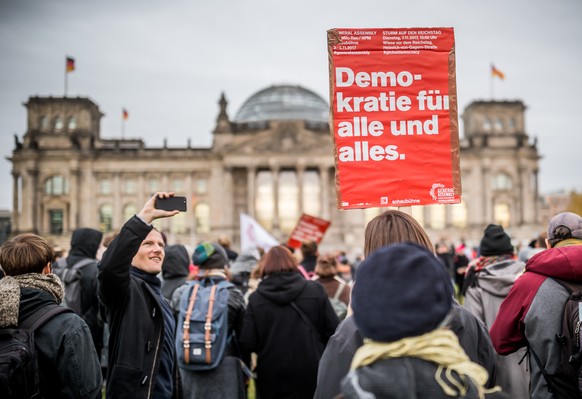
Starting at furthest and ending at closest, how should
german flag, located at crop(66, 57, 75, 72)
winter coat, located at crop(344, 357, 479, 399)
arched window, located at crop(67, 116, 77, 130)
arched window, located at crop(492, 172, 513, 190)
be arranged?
1. arched window, located at crop(492, 172, 513, 190)
2. arched window, located at crop(67, 116, 77, 130)
3. german flag, located at crop(66, 57, 75, 72)
4. winter coat, located at crop(344, 357, 479, 399)

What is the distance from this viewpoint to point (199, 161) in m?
59.6

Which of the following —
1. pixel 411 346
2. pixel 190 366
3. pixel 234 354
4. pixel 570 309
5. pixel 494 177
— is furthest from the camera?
pixel 494 177

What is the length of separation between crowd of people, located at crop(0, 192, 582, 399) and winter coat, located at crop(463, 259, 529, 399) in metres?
0.02

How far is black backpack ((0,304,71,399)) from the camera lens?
10.4 ft

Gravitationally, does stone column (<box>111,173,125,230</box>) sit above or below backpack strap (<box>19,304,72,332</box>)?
above

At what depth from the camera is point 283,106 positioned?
230 ft

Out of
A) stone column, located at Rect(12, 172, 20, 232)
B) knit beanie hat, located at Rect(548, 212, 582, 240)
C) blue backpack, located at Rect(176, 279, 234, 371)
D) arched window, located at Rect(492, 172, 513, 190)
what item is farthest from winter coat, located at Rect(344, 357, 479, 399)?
stone column, located at Rect(12, 172, 20, 232)

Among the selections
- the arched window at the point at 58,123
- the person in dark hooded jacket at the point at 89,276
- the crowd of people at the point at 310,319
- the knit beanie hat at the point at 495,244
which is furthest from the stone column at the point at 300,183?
the knit beanie hat at the point at 495,244

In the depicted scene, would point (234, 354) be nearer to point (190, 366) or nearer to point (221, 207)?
point (190, 366)

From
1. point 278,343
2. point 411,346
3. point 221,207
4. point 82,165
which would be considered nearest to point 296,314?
point 278,343

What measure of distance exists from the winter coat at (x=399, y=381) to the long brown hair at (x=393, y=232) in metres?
1.01

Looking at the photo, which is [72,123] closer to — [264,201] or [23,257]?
[264,201]

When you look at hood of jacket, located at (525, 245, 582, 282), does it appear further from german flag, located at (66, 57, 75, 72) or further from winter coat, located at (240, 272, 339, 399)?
german flag, located at (66, 57, 75, 72)

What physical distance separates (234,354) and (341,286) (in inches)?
79.8
